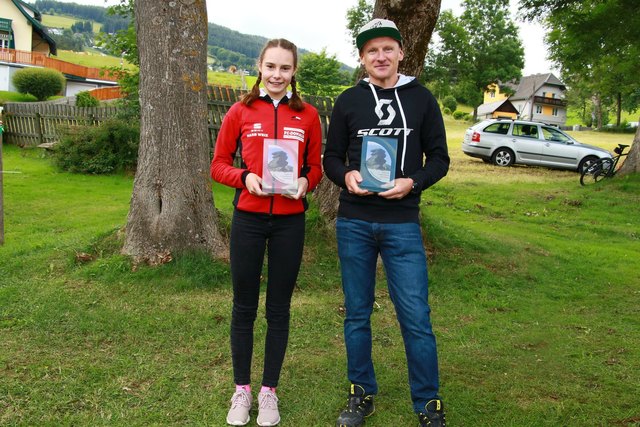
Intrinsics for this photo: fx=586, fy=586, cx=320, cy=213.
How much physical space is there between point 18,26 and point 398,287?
5204 cm

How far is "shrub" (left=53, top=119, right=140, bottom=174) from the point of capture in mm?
12258

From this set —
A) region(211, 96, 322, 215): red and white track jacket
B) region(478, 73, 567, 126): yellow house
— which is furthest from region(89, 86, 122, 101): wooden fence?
region(478, 73, 567, 126): yellow house

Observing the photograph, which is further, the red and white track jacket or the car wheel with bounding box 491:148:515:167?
the car wheel with bounding box 491:148:515:167

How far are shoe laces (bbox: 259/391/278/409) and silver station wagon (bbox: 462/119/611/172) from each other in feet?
60.1

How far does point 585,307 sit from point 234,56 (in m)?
165

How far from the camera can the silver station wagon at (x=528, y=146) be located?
768 inches

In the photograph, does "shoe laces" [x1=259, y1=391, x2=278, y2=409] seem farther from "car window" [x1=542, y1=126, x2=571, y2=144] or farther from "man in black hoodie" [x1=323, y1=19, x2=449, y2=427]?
"car window" [x1=542, y1=126, x2=571, y2=144]

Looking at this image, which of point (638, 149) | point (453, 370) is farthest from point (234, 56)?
point (453, 370)

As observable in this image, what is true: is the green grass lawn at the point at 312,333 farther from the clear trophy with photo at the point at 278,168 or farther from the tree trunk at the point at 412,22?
the tree trunk at the point at 412,22

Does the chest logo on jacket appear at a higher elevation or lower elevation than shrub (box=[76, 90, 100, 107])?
lower

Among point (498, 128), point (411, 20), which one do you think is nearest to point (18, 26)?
point (498, 128)

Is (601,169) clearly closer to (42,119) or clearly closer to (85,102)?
(42,119)

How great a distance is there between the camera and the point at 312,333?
187 inches

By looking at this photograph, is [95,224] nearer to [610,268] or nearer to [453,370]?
[453,370]
